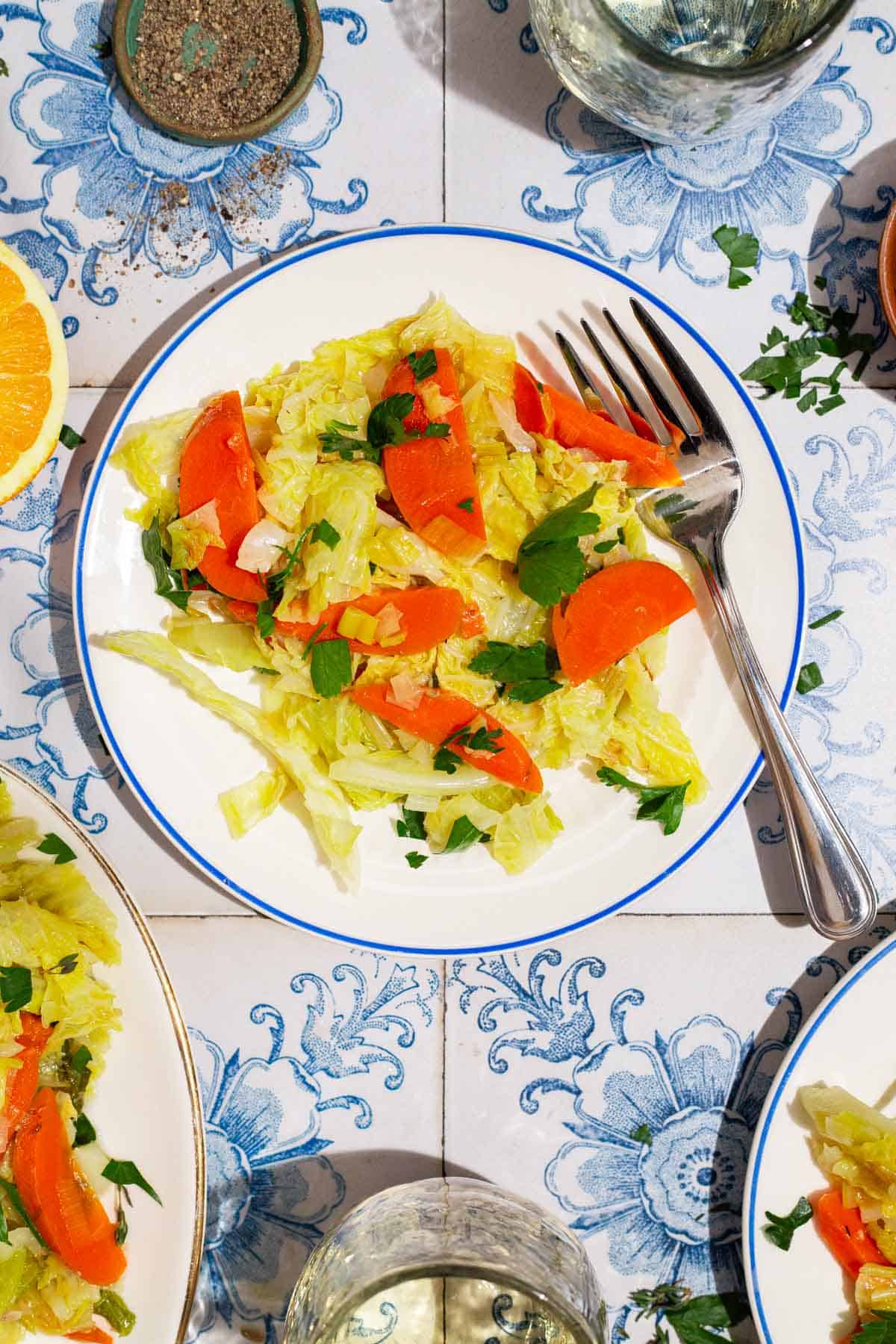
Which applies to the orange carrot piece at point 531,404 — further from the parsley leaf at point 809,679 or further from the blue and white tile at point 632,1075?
the blue and white tile at point 632,1075

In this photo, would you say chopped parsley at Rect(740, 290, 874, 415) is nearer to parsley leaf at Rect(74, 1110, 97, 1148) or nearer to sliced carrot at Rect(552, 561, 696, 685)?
sliced carrot at Rect(552, 561, 696, 685)

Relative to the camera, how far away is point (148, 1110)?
1.75 m

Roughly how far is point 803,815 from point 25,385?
1.41 m

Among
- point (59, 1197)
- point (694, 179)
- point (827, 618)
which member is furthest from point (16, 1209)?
point (694, 179)

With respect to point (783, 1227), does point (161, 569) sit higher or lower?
higher

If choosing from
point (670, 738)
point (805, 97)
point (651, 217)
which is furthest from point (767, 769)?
point (805, 97)

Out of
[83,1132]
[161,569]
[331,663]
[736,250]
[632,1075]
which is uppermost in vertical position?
[736,250]

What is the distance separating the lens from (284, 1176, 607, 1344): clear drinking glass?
169 centimetres

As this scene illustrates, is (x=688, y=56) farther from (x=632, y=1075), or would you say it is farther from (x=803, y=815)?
(x=632, y=1075)

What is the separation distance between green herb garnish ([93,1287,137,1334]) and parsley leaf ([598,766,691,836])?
113 cm

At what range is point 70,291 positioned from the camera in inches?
73.2

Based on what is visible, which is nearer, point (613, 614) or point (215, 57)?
point (613, 614)

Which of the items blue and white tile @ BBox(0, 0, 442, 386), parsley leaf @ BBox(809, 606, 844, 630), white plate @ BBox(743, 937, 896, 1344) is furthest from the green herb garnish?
parsley leaf @ BBox(809, 606, 844, 630)

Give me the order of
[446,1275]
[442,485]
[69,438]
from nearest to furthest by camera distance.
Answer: [442,485] < [446,1275] < [69,438]
